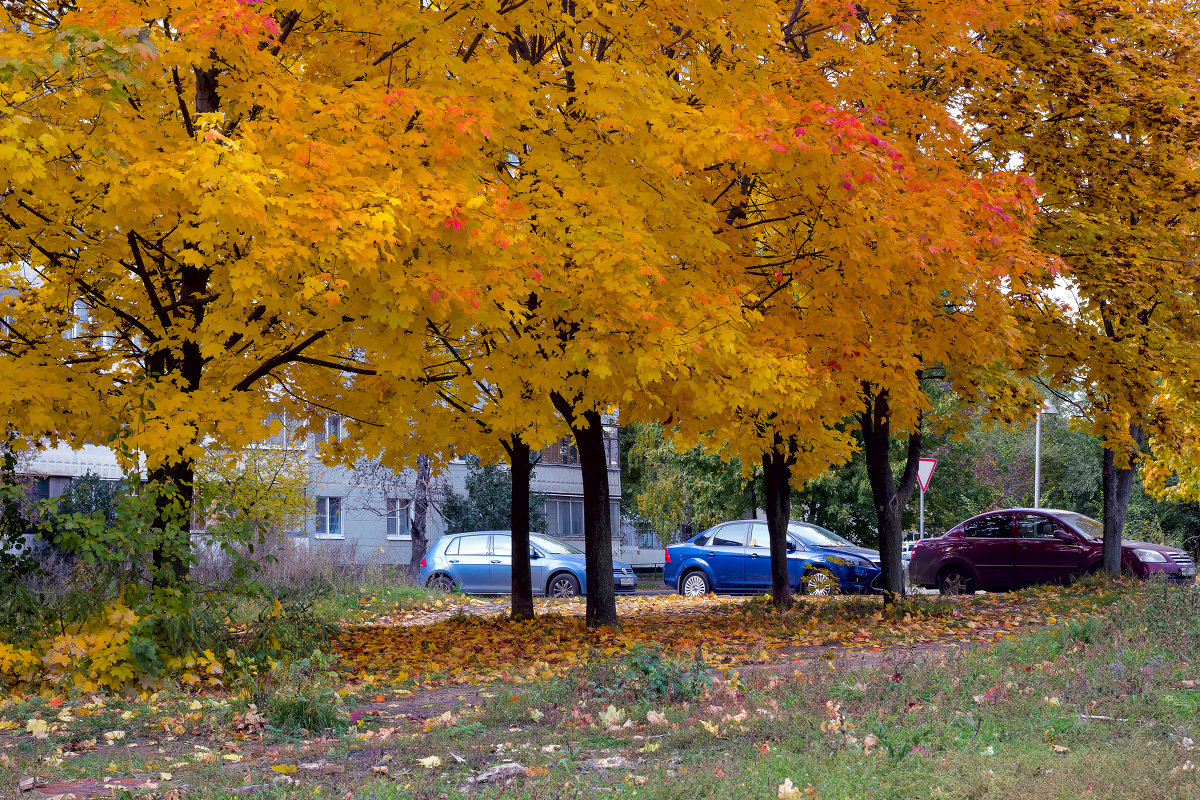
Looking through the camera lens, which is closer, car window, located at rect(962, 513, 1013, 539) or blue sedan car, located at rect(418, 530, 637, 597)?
A: car window, located at rect(962, 513, 1013, 539)

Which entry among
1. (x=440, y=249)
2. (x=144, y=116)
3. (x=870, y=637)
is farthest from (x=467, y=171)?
(x=870, y=637)

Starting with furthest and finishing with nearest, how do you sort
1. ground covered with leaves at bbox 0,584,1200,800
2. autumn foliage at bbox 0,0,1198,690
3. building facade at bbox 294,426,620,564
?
building facade at bbox 294,426,620,564, autumn foliage at bbox 0,0,1198,690, ground covered with leaves at bbox 0,584,1200,800

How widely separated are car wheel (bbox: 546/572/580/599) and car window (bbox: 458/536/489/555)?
1594mm

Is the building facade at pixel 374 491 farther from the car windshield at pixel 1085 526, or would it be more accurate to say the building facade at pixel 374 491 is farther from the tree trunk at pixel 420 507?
the car windshield at pixel 1085 526

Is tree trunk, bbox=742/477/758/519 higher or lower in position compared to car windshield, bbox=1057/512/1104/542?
higher

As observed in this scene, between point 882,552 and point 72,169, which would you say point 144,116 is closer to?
point 72,169

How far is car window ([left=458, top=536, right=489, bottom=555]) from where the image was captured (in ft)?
71.8

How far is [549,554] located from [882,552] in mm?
7833

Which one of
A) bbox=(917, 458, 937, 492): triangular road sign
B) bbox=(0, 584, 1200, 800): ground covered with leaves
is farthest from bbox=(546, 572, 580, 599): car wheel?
bbox=(0, 584, 1200, 800): ground covered with leaves

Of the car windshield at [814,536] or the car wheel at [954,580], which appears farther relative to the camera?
the car windshield at [814,536]

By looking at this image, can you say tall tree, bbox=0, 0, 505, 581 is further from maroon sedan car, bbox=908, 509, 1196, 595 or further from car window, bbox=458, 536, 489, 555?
maroon sedan car, bbox=908, 509, 1196, 595

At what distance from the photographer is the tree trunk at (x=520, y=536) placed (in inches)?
571

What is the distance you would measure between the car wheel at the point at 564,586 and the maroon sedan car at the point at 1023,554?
6633 mm

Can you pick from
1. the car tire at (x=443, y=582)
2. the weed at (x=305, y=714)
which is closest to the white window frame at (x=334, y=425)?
the car tire at (x=443, y=582)
